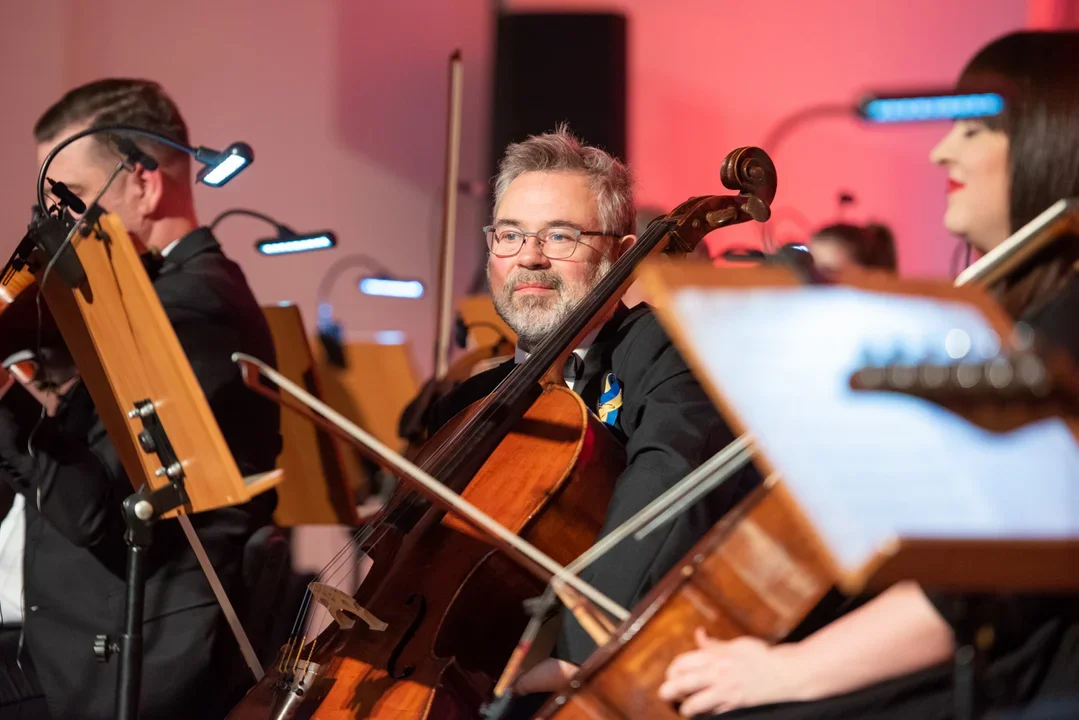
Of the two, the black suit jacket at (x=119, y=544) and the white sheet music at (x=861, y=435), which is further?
the black suit jacket at (x=119, y=544)

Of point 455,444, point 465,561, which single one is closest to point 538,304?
point 455,444

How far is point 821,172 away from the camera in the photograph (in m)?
5.02

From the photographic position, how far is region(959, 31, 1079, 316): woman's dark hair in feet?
4.02

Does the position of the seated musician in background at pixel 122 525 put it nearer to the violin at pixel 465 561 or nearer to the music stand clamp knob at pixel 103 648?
the music stand clamp knob at pixel 103 648

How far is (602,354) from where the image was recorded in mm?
1996

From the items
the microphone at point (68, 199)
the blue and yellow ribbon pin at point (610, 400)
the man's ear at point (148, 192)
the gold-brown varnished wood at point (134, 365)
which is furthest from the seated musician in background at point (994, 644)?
the man's ear at point (148, 192)

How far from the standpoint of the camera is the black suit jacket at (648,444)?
153 centimetres

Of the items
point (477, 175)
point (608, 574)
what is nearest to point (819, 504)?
point (608, 574)

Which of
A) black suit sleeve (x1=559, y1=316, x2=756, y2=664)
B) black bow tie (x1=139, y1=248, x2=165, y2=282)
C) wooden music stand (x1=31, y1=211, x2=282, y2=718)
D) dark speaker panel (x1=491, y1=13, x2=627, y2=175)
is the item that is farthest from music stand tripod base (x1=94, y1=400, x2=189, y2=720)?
dark speaker panel (x1=491, y1=13, x2=627, y2=175)

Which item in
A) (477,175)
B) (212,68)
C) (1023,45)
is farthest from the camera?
(477,175)

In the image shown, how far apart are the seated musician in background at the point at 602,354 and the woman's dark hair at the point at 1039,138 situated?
55 centimetres

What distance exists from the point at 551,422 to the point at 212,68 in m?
3.30

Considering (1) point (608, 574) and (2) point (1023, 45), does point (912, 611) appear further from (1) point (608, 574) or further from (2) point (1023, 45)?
(2) point (1023, 45)

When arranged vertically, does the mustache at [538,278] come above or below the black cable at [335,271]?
above
